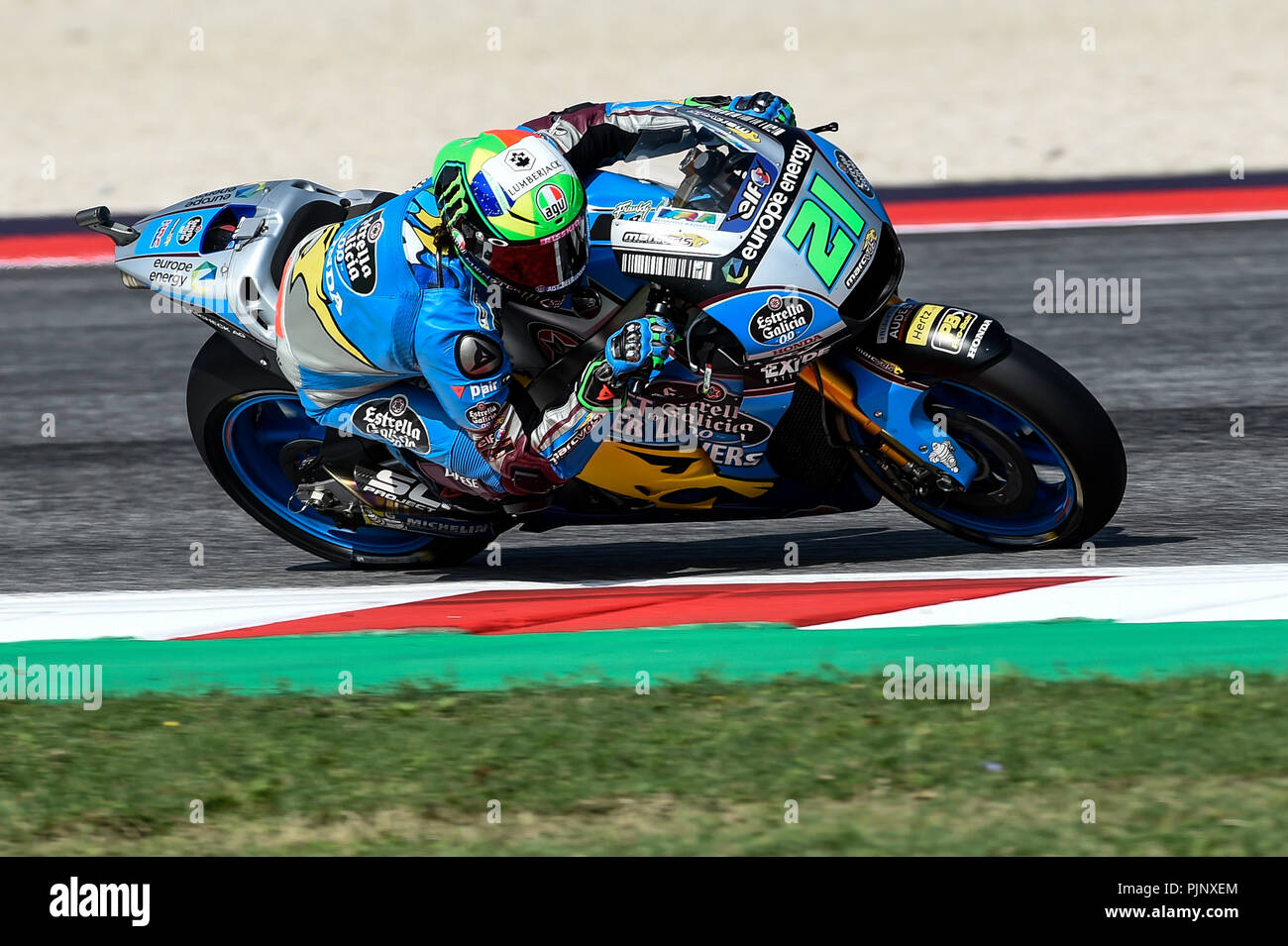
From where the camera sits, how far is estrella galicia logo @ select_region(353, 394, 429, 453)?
6.02m

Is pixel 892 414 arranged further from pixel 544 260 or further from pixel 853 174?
pixel 544 260

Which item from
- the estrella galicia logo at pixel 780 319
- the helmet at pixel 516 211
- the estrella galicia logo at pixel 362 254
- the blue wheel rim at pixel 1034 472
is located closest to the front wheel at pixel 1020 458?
the blue wheel rim at pixel 1034 472

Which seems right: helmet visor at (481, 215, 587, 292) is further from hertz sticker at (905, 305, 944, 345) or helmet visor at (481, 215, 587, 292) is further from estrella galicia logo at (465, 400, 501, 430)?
hertz sticker at (905, 305, 944, 345)

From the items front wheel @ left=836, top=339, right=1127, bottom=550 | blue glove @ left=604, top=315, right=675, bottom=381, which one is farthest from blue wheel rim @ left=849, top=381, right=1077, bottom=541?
blue glove @ left=604, top=315, right=675, bottom=381

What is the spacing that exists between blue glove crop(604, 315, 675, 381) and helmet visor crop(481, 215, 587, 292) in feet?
0.82

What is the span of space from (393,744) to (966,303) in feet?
19.8

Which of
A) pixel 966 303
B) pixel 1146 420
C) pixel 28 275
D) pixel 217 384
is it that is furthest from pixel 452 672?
pixel 28 275

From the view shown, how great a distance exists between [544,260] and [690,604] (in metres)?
1.28

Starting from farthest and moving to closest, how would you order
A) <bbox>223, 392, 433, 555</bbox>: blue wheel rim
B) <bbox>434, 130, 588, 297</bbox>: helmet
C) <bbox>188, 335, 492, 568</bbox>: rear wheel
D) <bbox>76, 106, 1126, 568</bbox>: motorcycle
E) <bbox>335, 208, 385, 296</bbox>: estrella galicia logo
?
<bbox>223, 392, 433, 555</bbox>: blue wheel rim → <bbox>188, 335, 492, 568</bbox>: rear wheel → <bbox>335, 208, 385, 296</bbox>: estrella galicia logo → <bbox>76, 106, 1126, 568</bbox>: motorcycle → <bbox>434, 130, 588, 297</bbox>: helmet

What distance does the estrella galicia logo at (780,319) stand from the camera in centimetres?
531

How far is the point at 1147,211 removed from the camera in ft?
39.9

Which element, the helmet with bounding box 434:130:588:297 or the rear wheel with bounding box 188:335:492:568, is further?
the rear wheel with bounding box 188:335:492:568

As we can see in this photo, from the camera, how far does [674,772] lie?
4477 millimetres

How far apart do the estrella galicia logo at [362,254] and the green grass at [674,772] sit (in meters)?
1.42
